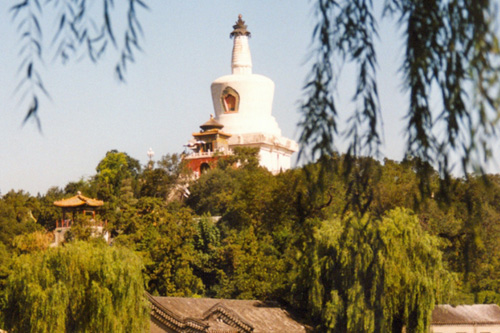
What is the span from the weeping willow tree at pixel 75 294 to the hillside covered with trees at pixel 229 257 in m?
0.03

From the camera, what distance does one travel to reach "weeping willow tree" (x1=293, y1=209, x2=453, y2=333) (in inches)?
808

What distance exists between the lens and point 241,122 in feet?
146

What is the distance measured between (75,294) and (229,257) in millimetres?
11113

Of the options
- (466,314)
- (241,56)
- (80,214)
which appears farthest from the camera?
(241,56)

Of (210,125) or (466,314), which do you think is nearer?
(466,314)

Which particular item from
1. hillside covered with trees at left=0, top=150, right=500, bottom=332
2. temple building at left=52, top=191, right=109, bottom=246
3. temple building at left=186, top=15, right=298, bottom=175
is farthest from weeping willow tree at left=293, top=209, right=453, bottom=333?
temple building at left=186, top=15, right=298, bottom=175

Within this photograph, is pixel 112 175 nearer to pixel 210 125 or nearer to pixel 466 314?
pixel 210 125

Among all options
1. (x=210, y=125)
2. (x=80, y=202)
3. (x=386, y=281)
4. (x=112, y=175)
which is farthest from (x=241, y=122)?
(x=386, y=281)

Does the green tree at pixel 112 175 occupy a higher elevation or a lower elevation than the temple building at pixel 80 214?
higher

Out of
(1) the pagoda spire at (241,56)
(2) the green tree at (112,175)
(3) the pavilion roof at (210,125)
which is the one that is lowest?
(2) the green tree at (112,175)

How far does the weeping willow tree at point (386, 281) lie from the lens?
20.5m

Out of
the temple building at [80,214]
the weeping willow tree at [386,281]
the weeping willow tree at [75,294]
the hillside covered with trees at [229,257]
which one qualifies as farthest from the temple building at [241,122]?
the weeping willow tree at [75,294]

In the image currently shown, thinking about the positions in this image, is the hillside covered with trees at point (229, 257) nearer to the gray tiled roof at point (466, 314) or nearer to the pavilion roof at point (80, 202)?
the gray tiled roof at point (466, 314)

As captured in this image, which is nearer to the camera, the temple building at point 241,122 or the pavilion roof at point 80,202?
the pavilion roof at point 80,202
